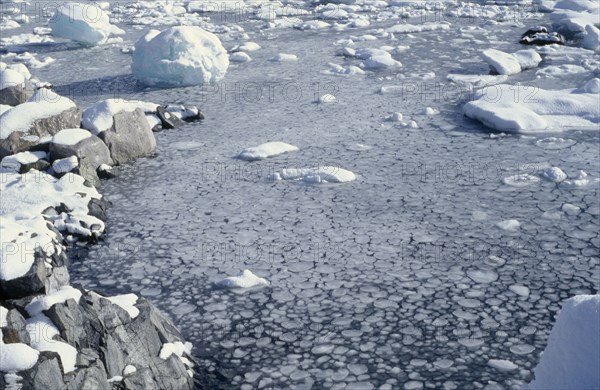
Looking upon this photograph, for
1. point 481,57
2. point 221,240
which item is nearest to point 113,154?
point 221,240

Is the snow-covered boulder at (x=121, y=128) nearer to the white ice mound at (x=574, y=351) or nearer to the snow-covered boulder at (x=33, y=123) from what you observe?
the snow-covered boulder at (x=33, y=123)

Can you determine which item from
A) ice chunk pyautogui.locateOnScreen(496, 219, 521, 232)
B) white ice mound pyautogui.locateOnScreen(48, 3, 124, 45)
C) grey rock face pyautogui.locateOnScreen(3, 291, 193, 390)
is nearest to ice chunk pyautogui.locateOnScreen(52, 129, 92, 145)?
grey rock face pyautogui.locateOnScreen(3, 291, 193, 390)

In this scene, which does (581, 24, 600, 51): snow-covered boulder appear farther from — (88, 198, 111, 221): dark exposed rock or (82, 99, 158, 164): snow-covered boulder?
(88, 198, 111, 221): dark exposed rock

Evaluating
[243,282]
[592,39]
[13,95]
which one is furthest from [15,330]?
[592,39]

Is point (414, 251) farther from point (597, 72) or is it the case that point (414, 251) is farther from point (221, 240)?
point (597, 72)

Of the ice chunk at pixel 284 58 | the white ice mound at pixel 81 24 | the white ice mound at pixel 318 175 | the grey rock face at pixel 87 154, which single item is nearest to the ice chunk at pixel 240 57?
the ice chunk at pixel 284 58

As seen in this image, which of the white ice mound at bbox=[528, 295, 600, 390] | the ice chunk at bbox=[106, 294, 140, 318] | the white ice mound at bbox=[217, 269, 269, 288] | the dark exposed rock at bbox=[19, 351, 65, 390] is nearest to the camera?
the white ice mound at bbox=[528, 295, 600, 390]
